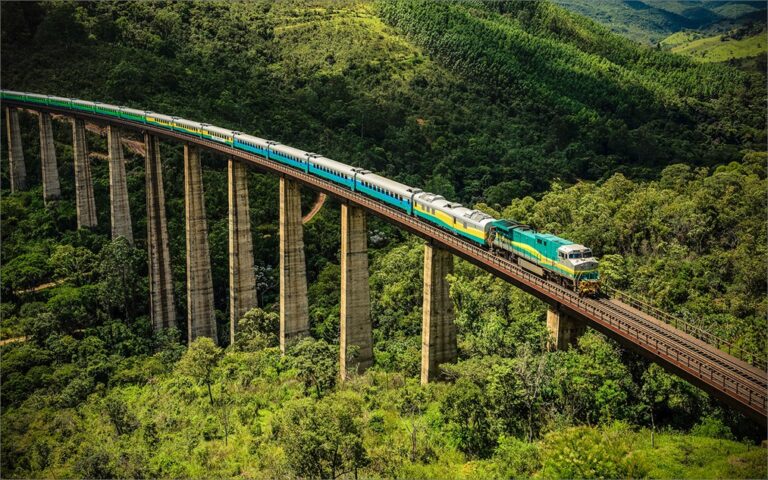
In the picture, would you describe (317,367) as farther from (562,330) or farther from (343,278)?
(562,330)

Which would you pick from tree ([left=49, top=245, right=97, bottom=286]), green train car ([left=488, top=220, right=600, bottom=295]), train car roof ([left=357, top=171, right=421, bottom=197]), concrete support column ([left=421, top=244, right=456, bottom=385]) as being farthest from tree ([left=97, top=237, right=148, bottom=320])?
green train car ([left=488, top=220, right=600, bottom=295])

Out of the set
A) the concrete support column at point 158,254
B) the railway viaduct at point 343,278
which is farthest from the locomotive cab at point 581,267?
the concrete support column at point 158,254

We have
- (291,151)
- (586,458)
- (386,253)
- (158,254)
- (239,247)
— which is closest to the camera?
(586,458)

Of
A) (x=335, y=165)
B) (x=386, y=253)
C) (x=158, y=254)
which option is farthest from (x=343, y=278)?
(x=386, y=253)

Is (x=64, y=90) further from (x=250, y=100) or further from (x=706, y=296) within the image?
(x=706, y=296)

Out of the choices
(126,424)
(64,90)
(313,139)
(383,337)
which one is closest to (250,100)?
(313,139)

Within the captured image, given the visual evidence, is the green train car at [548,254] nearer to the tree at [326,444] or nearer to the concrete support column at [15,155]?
the tree at [326,444]

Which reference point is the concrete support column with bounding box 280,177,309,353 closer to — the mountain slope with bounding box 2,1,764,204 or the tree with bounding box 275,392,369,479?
the tree with bounding box 275,392,369,479
